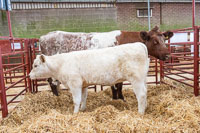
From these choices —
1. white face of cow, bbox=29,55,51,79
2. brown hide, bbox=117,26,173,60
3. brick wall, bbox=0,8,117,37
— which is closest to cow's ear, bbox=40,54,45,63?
white face of cow, bbox=29,55,51,79

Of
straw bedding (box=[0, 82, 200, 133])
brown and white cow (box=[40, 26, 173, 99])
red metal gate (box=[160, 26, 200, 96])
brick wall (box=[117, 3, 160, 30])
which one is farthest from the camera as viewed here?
brick wall (box=[117, 3, 160, 30])

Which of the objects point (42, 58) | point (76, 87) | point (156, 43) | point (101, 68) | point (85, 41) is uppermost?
point (85, 41)

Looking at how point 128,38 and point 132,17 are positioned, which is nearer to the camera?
point 128,38

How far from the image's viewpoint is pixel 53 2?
35.4 ft

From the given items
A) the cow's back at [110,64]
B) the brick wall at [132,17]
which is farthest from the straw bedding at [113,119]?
the brick wall at [132,17]

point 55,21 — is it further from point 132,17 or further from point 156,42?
point 156,42

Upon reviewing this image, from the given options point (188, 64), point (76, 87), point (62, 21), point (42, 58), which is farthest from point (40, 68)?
point (62, 21)

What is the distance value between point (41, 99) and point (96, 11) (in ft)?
24.9

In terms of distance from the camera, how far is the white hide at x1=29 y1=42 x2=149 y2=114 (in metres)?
3.37

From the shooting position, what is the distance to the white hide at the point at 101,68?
3.37 m

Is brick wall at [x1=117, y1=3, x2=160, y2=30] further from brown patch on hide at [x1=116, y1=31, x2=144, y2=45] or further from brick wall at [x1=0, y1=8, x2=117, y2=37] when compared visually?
brown patch on hide at [x1=116, y1=31, x2=144, y2=45]

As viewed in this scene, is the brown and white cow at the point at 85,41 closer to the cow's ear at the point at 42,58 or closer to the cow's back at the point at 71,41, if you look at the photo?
the cow's back at the point at 71,41

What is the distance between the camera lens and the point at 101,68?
3.49 m

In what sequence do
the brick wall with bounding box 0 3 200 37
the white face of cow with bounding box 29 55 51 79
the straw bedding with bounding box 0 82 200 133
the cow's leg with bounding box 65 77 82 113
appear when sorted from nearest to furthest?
the straw bedding with bounding box 0 82 200 133 → the cow's leg with bounding box 65 77 82 113 → the white face of cow with bounding box 29 55 51 79 → the brick wall with bounding box 0 3 200 37
